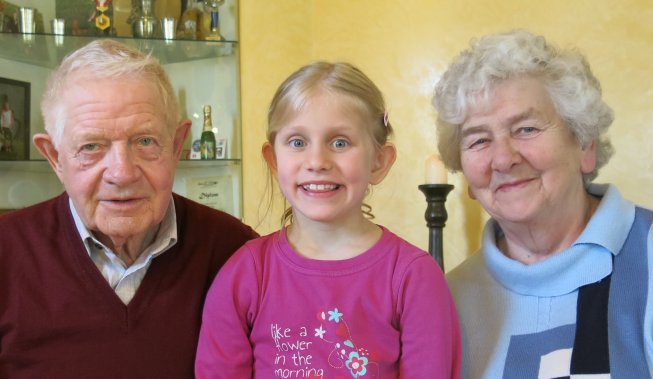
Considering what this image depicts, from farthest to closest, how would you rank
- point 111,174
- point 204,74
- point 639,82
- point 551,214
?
1. point 204,74
2. point 639,82
3. point 551,214
4. point 111,174

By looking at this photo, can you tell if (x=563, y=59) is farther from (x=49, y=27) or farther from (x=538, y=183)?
(x=49, y=27)

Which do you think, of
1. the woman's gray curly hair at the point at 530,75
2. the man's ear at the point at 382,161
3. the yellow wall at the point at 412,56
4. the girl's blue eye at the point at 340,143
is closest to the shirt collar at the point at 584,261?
the woman's gray curly hair at the point at 530,75

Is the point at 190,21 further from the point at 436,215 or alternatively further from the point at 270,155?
the point at 270,155

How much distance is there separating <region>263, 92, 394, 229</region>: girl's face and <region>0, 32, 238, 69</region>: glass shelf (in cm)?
170

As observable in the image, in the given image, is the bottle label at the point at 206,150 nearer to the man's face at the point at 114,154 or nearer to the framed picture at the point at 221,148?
the framed picture at the point at 221,148

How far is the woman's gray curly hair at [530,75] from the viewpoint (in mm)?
1455

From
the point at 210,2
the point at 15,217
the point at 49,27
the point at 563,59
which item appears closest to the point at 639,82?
the point at 563,59

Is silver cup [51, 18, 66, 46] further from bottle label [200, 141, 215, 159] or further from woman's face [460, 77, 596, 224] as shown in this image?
woman's face [460, 77, 596, 224]

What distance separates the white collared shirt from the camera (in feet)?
4.78

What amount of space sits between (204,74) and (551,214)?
6.33 ft

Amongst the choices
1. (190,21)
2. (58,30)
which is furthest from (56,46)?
(190,21)

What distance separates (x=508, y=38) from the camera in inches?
58.7

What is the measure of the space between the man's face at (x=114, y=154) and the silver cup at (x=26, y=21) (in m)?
1.59

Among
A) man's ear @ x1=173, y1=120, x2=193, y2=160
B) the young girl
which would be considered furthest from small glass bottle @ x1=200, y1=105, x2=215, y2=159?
the young girl
